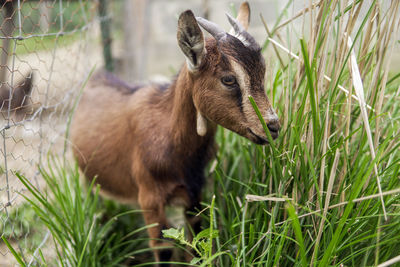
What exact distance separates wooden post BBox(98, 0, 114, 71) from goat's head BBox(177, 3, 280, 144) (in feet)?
8.41

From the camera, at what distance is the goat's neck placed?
2.21 meters

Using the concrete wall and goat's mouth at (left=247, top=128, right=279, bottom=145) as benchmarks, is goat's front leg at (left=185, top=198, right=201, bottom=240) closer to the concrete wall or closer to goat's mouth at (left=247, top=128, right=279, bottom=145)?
goat's mouth at (left=247, top=128, right=279, bottom=145)

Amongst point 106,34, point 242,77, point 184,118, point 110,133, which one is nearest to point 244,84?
point 242,77

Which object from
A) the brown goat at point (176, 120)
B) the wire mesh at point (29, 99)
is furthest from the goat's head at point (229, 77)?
the wire mesh at point (29, 99)

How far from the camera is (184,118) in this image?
226cm

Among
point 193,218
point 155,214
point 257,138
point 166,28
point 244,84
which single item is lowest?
point 193,218

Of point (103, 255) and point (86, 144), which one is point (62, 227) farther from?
point (86, 144)

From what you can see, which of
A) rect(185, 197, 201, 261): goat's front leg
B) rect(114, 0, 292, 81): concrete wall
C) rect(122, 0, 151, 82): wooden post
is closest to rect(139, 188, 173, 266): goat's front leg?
rect(185, 197, 201, 261): goat's front leg

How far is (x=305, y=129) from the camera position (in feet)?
6.14

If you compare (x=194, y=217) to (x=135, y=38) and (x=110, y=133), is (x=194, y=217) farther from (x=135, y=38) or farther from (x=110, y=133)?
(x=135, y=38)

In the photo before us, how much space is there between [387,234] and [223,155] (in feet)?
4.08

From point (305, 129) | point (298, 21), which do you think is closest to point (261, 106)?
point (305, 129)

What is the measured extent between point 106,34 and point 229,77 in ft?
9.57

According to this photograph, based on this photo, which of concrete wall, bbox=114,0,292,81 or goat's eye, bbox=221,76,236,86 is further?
concrete wall, bbox=114,0,292,81
